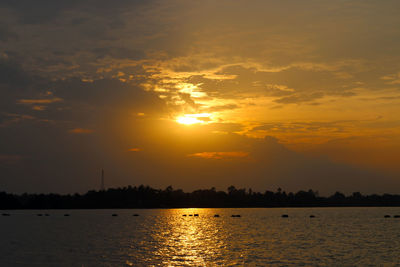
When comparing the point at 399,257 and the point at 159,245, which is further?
the point at 159,245

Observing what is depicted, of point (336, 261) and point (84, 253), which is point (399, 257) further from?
point (84, 253)

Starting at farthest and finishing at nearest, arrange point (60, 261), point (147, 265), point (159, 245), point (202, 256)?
point (159, 245)
point (202, 256)
point (60, 261)
point (147, 265)

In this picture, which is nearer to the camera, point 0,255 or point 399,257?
point 399,257

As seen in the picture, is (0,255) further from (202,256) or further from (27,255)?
(202,256)

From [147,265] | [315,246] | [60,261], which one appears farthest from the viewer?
[315,246]

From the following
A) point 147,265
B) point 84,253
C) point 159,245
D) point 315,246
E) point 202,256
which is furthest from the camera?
point 159,245

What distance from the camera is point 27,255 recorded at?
7275 cm

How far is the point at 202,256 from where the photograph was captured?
6938 cm

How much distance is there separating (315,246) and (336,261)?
66.0ft

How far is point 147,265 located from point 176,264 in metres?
3.97

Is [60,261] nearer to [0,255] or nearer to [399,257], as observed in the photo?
[0,255]

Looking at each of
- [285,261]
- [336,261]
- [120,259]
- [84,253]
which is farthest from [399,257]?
[84,253]

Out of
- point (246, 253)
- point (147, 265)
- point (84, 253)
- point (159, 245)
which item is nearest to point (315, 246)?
point (246, 253)

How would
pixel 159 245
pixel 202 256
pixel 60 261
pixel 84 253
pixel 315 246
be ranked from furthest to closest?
pixel 159 245
pixel 315 246
pixel 84 253
pixel 202 256
pixel 60 261
